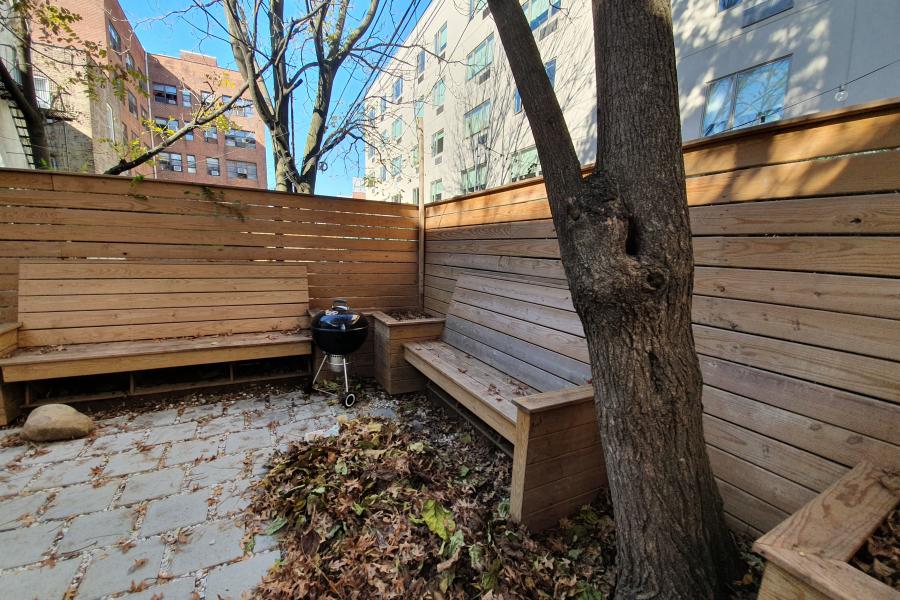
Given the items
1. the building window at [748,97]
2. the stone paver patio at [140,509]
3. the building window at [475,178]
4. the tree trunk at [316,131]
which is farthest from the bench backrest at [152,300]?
the building window at [475,178]

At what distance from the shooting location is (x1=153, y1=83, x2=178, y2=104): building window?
2808 centimetres

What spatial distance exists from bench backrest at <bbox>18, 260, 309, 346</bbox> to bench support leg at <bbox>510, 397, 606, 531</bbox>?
120 inches

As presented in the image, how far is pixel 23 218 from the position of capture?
3275 millimetres

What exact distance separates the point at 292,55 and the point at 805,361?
274 inches

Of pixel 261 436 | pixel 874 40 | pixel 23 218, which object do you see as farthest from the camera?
pixel 874 40

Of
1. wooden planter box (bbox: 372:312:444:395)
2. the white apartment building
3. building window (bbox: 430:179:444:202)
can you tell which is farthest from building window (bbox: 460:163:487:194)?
wooden planter box (bbox: 372:312:444:395)

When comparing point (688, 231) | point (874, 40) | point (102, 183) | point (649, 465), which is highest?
point (874, 40)

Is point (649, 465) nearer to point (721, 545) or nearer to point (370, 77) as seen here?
point (721, 545)

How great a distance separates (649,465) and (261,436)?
2733 millimetres

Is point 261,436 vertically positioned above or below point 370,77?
below

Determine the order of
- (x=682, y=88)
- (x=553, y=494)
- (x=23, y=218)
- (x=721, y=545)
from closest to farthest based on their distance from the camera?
1. (x=721, y=545)
2. (x=553, y=494)
3. (x=23, y=218)
4. (x=682, y=88)

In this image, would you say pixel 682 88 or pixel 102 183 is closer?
pixel 102 183

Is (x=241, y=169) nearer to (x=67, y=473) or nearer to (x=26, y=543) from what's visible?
(x=67, y=473)

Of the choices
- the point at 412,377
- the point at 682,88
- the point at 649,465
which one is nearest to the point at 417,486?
the point at 649,465
